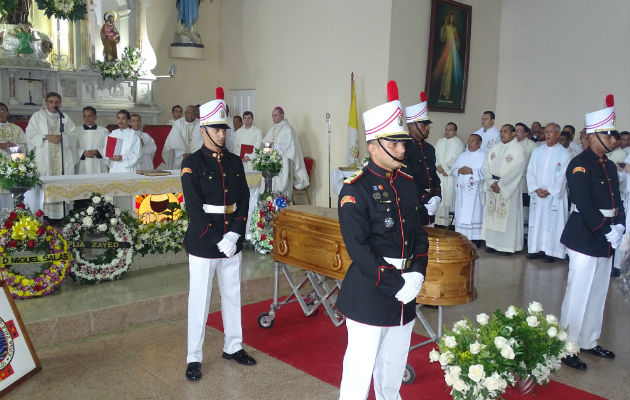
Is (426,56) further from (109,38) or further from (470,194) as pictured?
(109,38)

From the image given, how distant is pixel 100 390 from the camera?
4.23m

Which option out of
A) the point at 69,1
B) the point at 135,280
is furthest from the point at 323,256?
the point at 69,1

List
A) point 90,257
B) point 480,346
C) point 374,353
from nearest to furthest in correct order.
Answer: point 374,353, point 480,346, point 90,257

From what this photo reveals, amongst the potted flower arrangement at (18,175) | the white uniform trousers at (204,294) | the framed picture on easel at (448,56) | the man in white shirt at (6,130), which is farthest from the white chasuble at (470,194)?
the man in white shirt at (6,130)

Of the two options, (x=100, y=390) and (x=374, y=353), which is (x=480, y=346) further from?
(x=100, y=390)

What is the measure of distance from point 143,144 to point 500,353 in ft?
24.8

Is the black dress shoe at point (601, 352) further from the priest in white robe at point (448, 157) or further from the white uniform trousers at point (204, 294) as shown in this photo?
the priest in white robe at point (448, 157)

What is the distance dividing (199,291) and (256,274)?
7.65 feet

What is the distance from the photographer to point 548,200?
920 cm

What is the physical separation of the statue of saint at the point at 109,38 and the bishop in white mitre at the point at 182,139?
1971mm

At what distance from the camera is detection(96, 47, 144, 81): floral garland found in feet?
37.5

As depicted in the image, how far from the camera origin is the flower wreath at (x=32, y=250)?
220 inches

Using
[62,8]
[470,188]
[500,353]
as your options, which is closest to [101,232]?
[500,353]

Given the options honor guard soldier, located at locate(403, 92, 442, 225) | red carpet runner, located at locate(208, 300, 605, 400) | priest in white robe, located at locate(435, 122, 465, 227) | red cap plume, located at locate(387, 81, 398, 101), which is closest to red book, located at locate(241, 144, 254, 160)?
priest in white robe, located at locate(435, 122, 465, 227)
